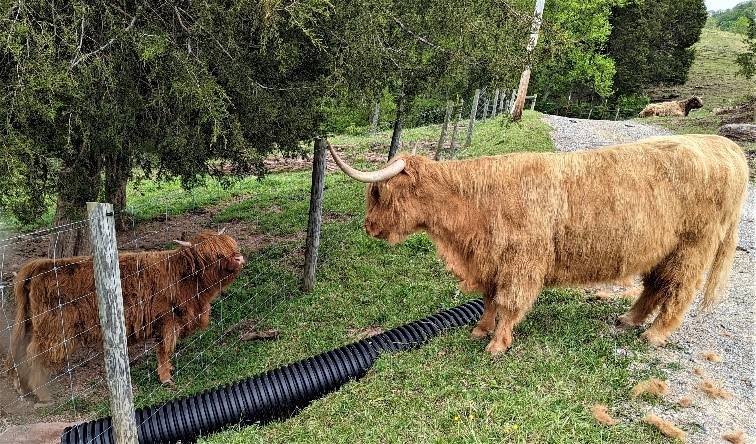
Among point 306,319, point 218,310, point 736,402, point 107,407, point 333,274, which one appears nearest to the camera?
point 736,402

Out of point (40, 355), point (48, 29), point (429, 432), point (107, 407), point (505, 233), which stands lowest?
point (107, 407)

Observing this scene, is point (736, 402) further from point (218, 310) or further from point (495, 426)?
point (218, 310)

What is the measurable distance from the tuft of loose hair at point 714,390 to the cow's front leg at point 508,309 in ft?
4.74

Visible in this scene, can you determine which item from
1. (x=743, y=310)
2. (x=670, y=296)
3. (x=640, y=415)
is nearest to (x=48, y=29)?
(x=640, y=415)

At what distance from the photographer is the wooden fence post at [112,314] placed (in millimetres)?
3383

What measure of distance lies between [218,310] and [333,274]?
1.69 metres

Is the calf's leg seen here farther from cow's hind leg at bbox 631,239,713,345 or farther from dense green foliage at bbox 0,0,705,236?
cow's hind leg at bbox 631,239,713,345

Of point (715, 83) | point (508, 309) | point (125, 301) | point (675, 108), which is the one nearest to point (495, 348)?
point (508, 309)

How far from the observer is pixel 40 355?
544 centimetres

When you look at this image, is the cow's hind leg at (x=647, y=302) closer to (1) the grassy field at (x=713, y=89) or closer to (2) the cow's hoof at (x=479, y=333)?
(2) the cow's hoof at (x=479, y=333)

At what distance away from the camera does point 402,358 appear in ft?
16.1

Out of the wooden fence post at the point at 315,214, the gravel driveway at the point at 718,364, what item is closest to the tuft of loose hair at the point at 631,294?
the gravel driveway at the point at 718,364

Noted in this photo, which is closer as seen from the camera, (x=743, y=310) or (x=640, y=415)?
(x=640, y=415)

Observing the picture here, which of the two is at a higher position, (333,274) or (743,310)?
(743,310)
